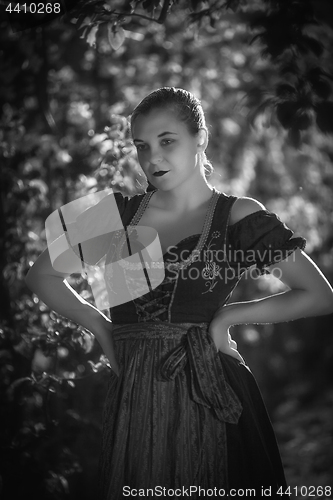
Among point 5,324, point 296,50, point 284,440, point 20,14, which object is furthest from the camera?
point 284,440

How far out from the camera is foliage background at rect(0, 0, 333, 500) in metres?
2.14

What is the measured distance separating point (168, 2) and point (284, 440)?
463cm

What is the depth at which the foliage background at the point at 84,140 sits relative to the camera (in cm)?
214

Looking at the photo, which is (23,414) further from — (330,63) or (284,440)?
(284,440)

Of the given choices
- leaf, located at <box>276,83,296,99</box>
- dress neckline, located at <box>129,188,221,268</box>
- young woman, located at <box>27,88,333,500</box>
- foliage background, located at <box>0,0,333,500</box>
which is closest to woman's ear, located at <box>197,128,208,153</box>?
young woman, located at <box>27,88,333,500</box>

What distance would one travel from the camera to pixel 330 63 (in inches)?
110

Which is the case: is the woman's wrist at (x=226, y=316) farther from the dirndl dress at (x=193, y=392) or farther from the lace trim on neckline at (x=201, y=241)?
the lace trim on neckline at (x=201, y=241)

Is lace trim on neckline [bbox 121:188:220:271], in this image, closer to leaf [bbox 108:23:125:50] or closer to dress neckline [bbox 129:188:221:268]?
dress neckline [bbox 129:188:221:268]

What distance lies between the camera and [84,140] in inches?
118

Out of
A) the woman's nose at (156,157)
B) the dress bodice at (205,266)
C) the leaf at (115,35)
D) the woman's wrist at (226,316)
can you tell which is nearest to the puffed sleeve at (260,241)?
the dress bodice at (205,266)

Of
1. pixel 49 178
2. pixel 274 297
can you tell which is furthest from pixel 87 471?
pixel 274 297

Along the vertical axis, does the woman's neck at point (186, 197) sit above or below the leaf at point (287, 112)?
below

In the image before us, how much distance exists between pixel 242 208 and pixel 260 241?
0.12 m
